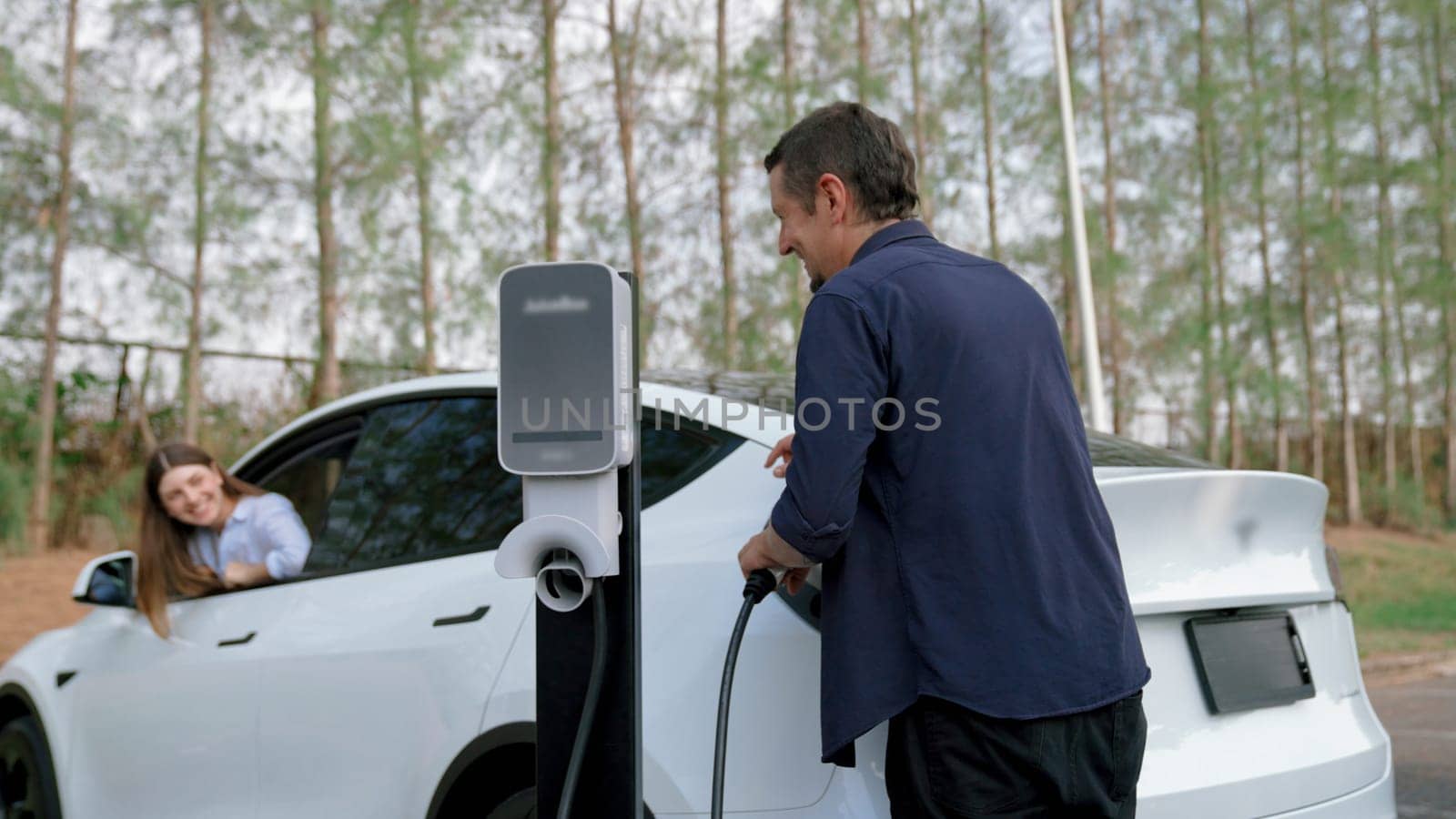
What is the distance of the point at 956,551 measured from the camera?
186cm

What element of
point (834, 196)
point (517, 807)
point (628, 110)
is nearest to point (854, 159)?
point (834, 196)

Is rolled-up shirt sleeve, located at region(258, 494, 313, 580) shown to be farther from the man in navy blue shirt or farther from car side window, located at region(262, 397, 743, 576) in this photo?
the man in navy blue shirt

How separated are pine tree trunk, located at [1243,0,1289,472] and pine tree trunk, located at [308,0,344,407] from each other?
1466cm

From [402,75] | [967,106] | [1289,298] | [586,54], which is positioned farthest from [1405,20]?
[402,75]

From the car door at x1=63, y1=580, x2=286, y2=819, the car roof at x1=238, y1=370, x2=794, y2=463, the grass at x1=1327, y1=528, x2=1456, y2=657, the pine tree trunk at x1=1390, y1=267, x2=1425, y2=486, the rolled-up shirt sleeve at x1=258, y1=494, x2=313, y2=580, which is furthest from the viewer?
the pine tree trunk at x1=1390, y1=267, x2=1425, y2=486

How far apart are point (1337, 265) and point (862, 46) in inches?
408

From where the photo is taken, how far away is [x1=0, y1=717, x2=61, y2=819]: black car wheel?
12.4 ft

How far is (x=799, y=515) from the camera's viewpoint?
6.11 ft

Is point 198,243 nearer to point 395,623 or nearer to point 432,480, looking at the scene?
point 432,480

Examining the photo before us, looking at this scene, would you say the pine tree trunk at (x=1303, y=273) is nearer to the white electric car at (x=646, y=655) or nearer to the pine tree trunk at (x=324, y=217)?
the pine tree trunk at (x=324, y=217)

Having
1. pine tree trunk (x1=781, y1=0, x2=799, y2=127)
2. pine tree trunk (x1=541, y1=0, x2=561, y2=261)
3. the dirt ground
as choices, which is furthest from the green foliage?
the dirt ground

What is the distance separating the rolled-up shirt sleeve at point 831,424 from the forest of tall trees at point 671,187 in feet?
34.8

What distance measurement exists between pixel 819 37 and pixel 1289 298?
37.2ft

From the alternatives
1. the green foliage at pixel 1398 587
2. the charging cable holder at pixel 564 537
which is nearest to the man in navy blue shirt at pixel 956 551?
the charging cable holder at pixel 564 537
